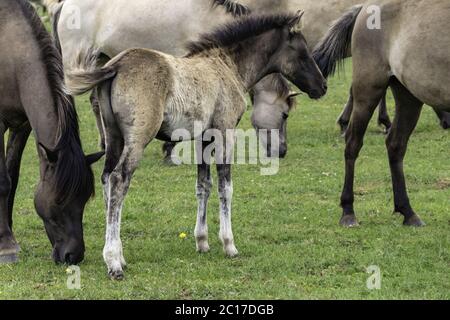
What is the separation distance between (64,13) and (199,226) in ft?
18.5

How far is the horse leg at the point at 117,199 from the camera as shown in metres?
6.99

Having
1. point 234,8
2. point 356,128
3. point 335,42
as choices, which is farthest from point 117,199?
point 234,8

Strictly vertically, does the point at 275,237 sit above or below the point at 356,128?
below

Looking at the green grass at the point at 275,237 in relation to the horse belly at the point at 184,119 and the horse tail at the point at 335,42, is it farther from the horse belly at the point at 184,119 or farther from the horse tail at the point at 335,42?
the horse tail at the point at 335,42

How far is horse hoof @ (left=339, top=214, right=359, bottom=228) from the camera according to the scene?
9.11 metres

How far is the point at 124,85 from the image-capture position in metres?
7.04

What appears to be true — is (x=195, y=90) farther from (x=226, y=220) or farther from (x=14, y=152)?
(x=14, y=152)

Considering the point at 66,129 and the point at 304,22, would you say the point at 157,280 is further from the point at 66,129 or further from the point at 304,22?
the point at 304,22

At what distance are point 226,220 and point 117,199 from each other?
3.88ft

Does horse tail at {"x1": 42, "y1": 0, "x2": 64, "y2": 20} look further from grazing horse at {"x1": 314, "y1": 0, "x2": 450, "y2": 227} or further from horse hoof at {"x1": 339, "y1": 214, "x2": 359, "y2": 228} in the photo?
horse hoof at {"x1": 339, "y1": 214, "x2": 359, "y2": 228}

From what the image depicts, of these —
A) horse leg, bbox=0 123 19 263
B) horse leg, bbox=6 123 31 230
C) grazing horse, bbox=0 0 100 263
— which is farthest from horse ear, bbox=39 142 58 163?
horse leg, bbox=6 123 31 230

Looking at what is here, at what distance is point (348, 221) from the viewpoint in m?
9.16

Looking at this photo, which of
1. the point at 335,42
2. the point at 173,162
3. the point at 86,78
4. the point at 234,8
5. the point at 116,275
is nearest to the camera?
the point at 86,78

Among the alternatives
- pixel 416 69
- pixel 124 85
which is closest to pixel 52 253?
pixel 124 85
